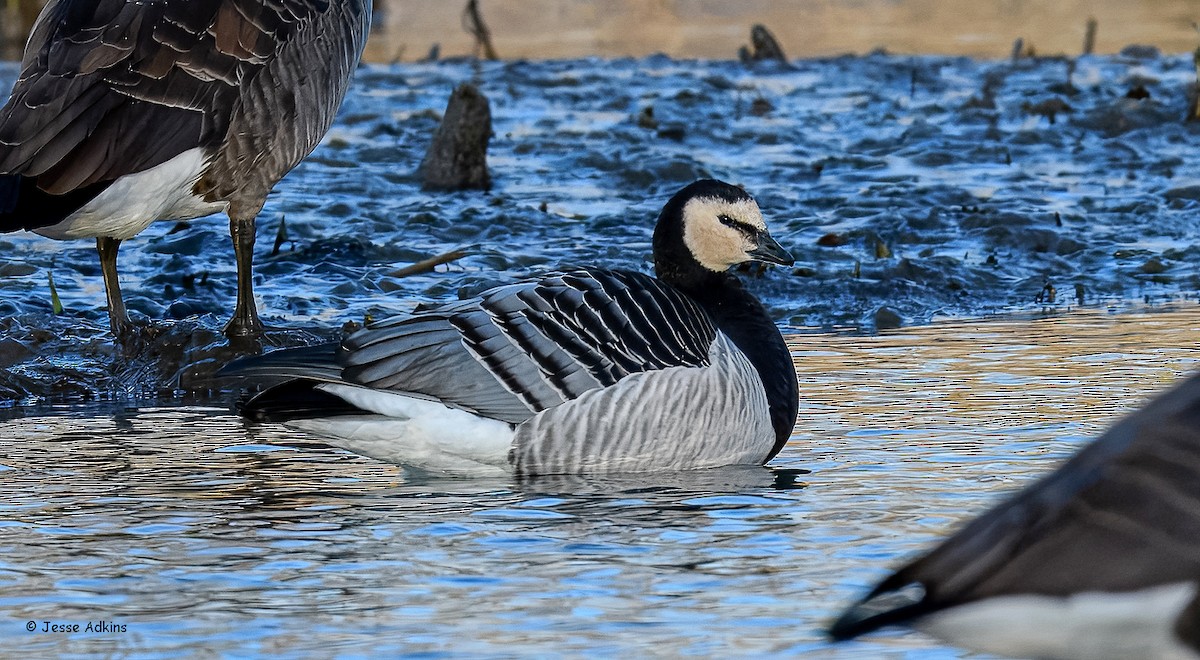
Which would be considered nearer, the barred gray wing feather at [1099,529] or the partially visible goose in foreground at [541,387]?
the barred gray wing feather at [1099,529]

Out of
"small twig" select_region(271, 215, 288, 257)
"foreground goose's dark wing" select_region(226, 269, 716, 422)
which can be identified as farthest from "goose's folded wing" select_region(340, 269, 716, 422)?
"small twig" select_region(271, 215, 288, 257)

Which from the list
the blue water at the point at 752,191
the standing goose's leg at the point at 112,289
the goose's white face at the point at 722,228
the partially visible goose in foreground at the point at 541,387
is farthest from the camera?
the blue water at the point at 752,191

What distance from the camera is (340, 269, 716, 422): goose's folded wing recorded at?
6.37 m

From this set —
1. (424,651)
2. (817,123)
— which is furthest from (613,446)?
(817,123)

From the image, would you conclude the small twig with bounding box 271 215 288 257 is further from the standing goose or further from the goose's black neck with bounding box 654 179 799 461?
the goose's black neck with bounding box 654 179 799 461

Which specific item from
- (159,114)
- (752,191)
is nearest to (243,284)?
(159,114)

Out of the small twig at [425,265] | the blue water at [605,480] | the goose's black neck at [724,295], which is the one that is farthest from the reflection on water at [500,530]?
the small twig at [425,265]

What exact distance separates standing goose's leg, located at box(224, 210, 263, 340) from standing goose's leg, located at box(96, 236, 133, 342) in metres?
0.48

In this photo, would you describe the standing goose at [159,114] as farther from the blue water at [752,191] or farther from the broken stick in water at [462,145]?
the broken stick in water at [462,145]

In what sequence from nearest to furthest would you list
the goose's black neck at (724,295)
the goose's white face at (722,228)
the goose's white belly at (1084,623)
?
the goose's white belly at (1084,623), the goose's black neck at (724,295), the goose's white face at (722,228)

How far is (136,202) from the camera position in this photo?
788cm

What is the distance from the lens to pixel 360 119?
644 inches

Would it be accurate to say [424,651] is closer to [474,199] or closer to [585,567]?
[585,567]

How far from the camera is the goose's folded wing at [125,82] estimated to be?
757 centimetres
